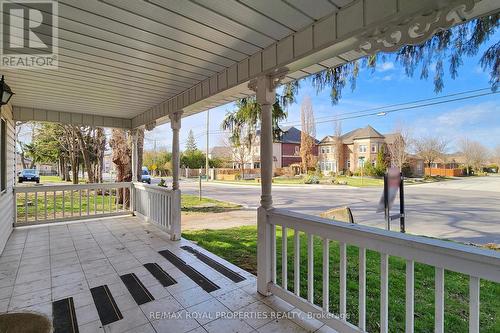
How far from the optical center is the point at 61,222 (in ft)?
18.4

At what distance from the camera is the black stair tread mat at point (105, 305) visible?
222 centimetres

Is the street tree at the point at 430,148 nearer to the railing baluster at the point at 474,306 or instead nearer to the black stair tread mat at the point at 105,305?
the railing baluster at the point at 474,306

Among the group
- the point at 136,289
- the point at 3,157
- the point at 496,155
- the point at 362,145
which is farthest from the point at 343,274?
the point at 3,157

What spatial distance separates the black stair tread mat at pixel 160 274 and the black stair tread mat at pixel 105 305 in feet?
1.66

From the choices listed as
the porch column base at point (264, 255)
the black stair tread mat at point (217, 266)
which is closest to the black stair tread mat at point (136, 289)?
the black stair tread mat at point (217, 266)

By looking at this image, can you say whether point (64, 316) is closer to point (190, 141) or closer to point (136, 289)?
point (136, 289)

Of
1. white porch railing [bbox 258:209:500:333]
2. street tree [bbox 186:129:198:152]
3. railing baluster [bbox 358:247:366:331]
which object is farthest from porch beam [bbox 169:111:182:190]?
street tree [bbox 186:129:198:152]

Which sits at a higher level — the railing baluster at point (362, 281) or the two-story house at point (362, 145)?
the two-story house at point (362, 145)

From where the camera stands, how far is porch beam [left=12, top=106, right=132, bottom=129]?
5.05 metres

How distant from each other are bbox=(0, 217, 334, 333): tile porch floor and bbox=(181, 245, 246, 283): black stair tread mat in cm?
7

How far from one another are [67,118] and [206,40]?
15.3 ft

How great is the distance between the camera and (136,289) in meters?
2.73

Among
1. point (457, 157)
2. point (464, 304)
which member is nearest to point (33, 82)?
point (457, 157)

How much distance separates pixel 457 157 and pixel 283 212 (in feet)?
4.93
